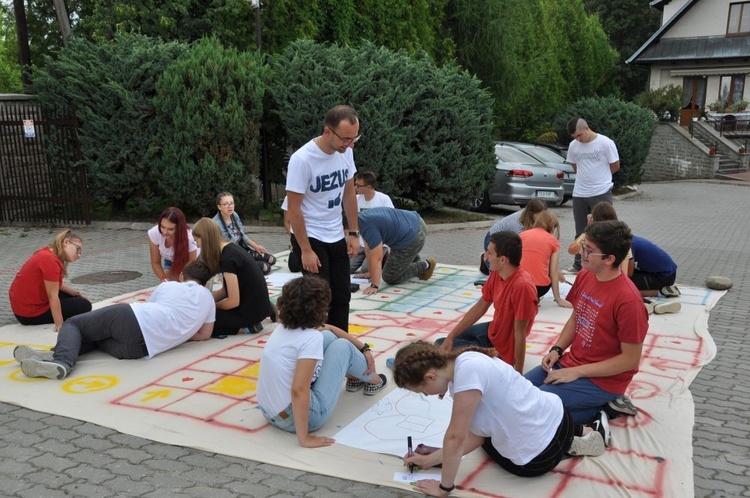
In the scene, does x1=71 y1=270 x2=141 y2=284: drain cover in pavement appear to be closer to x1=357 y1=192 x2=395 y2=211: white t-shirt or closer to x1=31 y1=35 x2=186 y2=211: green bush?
x1=357 y1=192 x2=395 y2=211: white t-shirt

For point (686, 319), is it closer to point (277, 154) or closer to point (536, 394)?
point (536, 394)

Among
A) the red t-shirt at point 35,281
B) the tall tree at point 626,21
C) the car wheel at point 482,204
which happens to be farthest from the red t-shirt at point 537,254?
the tall tree at point 626,21

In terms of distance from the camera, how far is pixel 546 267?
6.14 metres

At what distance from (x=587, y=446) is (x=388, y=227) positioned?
4127 millimetres

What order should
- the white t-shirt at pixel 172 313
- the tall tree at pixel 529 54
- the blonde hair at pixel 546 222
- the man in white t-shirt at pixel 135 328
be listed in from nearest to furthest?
the man in white t-shirt at pixel 135 328
the white t-shirt at pixel 172 313
the blonde hair at pixel 546 222
the tall tree at pixel 529 54

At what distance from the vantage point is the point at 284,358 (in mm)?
3641

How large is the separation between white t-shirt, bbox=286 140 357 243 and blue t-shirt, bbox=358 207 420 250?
93.6 inches

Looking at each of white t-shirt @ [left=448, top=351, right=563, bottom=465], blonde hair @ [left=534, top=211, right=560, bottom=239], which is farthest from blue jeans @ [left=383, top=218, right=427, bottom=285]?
white t-shirt @ [left=448, top=351, right=563, bottom=465]

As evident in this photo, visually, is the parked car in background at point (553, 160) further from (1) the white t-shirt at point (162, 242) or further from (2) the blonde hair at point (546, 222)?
(1) the white t-shirt at point (162, 242)

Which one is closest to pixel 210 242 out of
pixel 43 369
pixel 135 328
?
pixel 135 328

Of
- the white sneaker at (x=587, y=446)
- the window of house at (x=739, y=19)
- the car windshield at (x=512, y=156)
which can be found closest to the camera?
the white sneaker at (x=587, y=446)

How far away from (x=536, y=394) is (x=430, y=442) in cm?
81

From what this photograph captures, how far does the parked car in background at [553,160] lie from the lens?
50.1ft

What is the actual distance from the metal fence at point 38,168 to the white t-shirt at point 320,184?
28.2 ft
